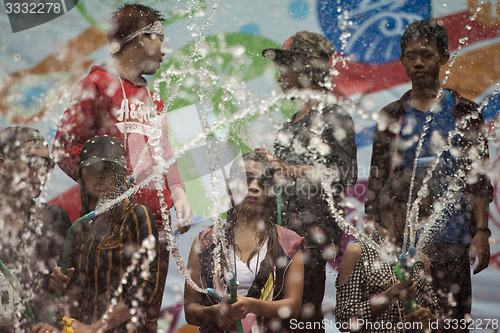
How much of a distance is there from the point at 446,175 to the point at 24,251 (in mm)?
2277

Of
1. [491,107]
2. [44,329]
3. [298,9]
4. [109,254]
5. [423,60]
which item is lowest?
Result: [44,329]

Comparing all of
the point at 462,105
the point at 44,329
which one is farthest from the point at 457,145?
the point at 44,329

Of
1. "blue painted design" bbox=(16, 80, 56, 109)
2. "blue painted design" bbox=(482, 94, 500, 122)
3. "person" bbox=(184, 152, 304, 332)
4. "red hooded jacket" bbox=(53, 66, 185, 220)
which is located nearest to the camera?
"person" bbox=(184, 152, 304, 332)

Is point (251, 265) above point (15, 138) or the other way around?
the other way around

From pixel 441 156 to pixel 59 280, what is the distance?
2.06 meters

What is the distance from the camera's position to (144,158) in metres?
3.38

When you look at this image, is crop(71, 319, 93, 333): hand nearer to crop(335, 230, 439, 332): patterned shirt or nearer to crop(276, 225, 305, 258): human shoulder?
crop(276, 225, 305, 258): human shoulder

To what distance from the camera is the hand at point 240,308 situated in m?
2.68

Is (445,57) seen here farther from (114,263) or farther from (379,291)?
(114,263)

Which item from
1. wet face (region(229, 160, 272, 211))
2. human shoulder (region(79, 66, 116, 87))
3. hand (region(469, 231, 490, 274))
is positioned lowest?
hand (region(469, 231, 490, 274))

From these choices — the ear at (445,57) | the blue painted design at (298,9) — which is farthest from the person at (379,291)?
the blue painted design at (298,9)

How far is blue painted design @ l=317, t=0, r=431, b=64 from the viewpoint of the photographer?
361 centimetres

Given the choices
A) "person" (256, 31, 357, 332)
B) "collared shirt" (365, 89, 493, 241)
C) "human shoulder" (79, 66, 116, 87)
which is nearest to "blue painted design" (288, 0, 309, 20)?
"person" (256, 31, 357, 332)

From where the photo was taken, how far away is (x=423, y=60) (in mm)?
3406
